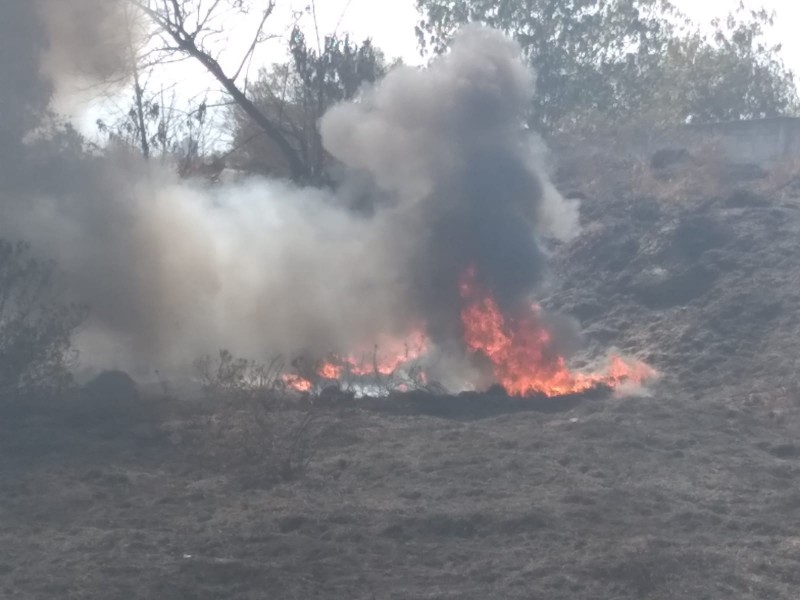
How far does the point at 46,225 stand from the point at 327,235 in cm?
459

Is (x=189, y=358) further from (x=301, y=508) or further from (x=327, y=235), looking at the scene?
(x=301, y=508)

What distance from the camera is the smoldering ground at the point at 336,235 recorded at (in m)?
17.4

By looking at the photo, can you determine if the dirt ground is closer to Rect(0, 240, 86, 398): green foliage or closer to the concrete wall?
Rect(0, 240, 86, 398): green foliage

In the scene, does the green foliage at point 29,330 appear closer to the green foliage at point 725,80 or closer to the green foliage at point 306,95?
the green foliage at point 306,95

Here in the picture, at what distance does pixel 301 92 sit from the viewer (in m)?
26.5

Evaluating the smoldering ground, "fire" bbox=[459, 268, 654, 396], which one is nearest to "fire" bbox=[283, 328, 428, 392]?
the smoldering ground

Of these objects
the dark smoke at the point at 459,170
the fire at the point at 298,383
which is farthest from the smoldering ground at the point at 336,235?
the fire at the point at 298,383

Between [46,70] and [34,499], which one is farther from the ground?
[46,70]

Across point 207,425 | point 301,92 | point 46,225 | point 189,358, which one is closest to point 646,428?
point 207,425

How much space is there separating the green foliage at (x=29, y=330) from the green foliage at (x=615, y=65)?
2287 cm

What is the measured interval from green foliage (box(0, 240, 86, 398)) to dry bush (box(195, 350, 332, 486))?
67.6 inches

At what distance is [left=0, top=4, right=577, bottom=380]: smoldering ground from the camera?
685 inches

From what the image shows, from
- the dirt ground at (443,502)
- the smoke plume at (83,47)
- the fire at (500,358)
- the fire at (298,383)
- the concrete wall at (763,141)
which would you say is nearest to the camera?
the dirt ground at (443,502)

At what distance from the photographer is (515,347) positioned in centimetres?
1716
